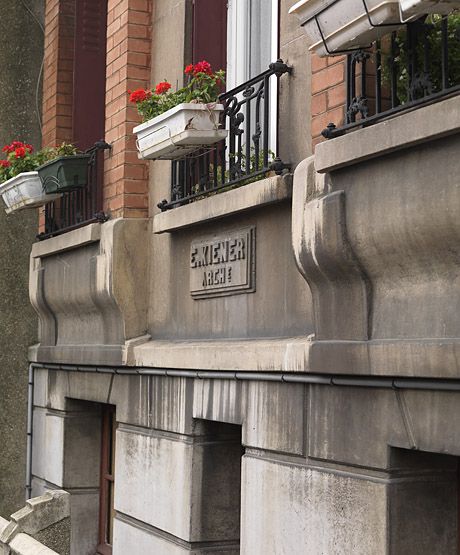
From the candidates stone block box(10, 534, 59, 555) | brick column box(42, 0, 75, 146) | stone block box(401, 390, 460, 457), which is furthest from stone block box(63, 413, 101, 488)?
stone block box(401, 390, 460, 457)

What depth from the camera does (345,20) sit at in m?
5.66

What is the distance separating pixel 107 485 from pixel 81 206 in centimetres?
244

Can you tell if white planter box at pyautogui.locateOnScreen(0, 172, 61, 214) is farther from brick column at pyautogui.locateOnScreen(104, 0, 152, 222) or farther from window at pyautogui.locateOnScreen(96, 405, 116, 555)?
window at pyautogui.locateOnScreen(96, 405, 116, 555)

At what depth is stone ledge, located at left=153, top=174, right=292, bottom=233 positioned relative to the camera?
699 cm

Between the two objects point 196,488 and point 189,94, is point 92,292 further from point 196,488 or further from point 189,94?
point 189,94

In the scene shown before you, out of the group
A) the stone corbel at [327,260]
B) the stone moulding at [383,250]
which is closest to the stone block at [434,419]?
the stone moulding at [383,250]

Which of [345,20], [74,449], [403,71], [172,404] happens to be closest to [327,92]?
[403,71]

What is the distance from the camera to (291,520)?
21.7 ft

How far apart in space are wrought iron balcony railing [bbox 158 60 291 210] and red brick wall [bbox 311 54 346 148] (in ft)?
1.52

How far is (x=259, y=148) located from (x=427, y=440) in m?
2.77

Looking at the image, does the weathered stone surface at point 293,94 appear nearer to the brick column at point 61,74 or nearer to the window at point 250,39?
the window at point 250,39

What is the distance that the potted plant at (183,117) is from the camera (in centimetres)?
765

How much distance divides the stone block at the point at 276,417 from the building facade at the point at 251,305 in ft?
0.04

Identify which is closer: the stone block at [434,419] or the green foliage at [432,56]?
the stone block at [434,419]
